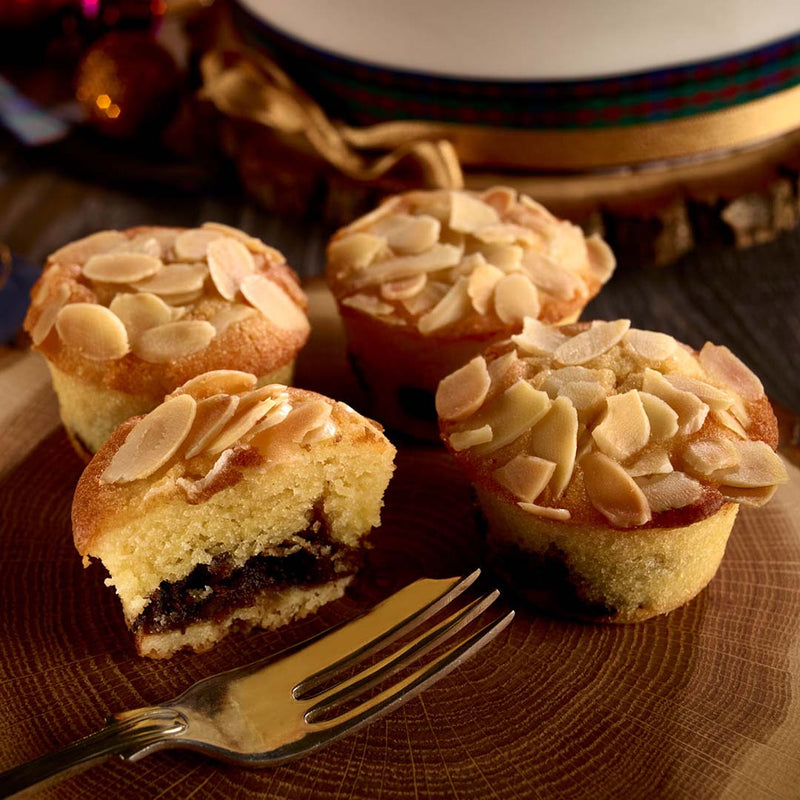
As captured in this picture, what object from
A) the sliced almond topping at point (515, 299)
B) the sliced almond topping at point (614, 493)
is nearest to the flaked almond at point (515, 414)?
the sliced almond topping at point (614, 493)

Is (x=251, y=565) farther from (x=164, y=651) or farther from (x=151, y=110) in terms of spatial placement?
(x=151, y=110)

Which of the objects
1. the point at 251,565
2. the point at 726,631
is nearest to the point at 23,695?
the point at 251,565

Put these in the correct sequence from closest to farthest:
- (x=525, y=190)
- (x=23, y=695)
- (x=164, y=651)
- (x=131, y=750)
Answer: (x=131, y=750) → (x=23, y=695) → (x=164, y=651) → (x=525, y=190)

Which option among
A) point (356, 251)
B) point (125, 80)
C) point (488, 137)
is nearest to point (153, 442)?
point (356, 251)

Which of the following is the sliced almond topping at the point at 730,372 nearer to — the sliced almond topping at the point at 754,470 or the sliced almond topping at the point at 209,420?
the sliced almond topping at the point at 754,470

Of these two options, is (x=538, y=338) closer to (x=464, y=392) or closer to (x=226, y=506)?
(x=464, y=392)

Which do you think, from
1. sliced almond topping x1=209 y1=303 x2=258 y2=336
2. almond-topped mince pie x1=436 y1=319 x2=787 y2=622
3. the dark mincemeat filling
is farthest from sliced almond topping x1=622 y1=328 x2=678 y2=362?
sliced almond topping x1=209 y1=303 x2=258 y2=336

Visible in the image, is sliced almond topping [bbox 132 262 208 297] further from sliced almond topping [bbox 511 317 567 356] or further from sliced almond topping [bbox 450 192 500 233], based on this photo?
sliced almond topping [bbox 511 317 567 356]
